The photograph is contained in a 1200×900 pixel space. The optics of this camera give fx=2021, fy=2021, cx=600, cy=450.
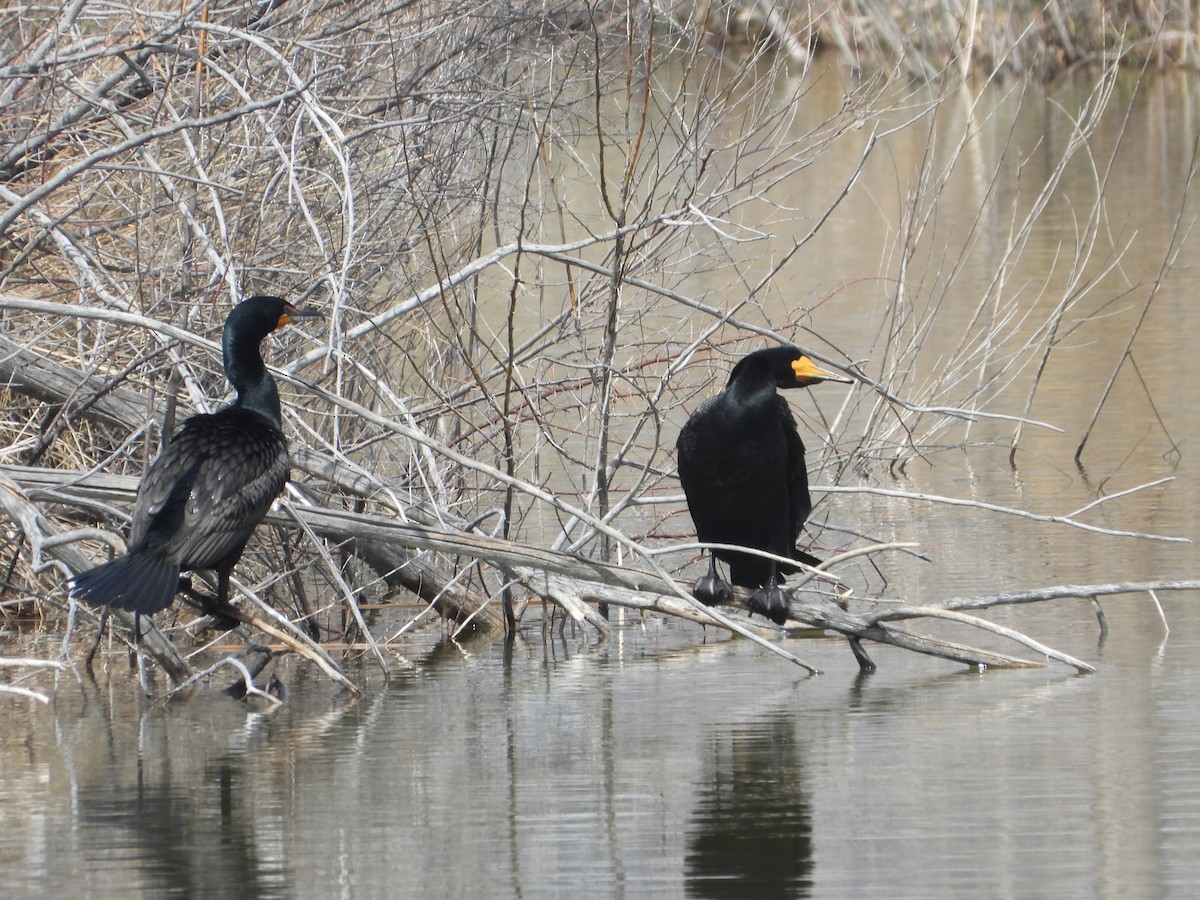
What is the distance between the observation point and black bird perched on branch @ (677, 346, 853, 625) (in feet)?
19.1

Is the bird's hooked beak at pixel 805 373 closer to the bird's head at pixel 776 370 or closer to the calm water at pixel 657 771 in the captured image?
the bird's head at pixel 776 370

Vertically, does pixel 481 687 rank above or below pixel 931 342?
below

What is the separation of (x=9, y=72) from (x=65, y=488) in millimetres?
1275

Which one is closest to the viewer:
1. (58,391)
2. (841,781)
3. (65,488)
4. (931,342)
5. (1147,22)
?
(841,781)

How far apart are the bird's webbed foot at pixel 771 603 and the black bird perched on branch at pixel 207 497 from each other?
1.44m

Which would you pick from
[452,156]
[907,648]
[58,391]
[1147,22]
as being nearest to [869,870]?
[907,648]

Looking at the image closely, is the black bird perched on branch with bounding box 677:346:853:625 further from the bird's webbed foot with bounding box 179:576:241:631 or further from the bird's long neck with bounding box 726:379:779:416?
the bird's webbed foot with bounding box 179:576:241:631

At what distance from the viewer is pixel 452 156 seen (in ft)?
24.3

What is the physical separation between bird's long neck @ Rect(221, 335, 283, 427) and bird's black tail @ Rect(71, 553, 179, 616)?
69cm

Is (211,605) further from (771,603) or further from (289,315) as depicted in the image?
(771,603)

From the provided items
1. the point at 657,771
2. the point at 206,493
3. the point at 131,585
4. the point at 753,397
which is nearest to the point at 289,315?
the point at 206,493

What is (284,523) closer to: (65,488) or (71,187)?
(65,488)

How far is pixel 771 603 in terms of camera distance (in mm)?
5922

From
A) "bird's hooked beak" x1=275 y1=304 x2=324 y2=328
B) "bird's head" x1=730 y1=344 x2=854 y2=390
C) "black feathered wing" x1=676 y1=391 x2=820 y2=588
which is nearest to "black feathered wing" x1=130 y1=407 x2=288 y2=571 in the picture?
"bird's hooked beak" x1=275 y1=304 x2=324 y2=328
